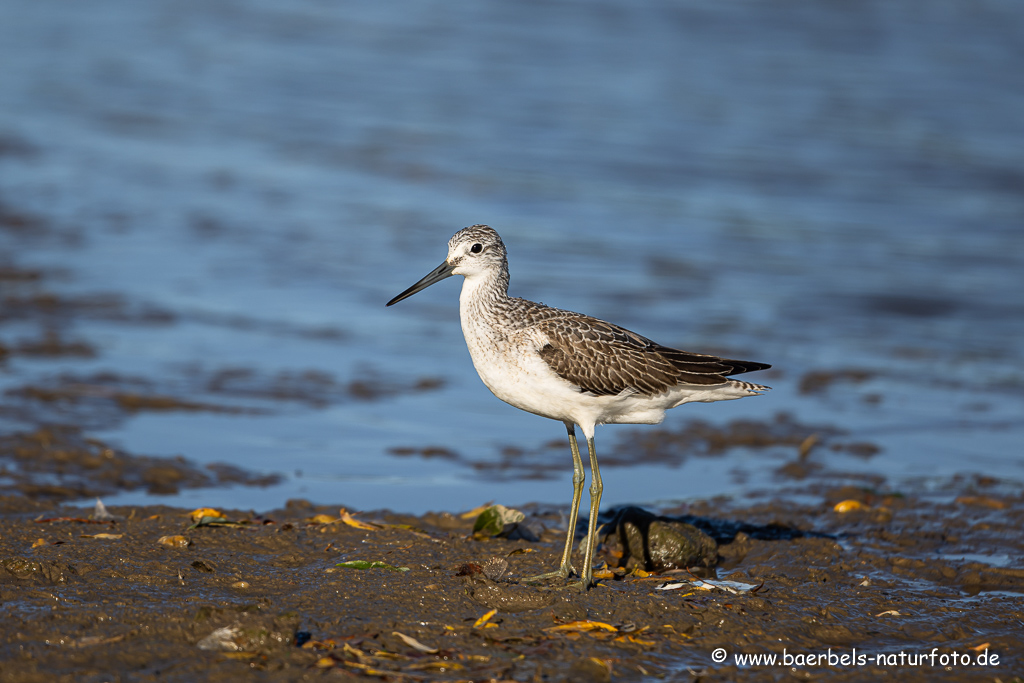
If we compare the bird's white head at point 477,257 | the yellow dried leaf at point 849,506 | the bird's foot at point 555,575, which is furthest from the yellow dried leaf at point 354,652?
the yellow dried leaf at point 849,506

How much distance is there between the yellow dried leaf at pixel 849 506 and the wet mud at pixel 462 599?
174mm

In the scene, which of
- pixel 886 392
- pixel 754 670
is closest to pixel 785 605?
pixel 754 670

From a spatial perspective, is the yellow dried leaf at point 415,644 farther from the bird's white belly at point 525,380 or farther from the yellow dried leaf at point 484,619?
the bird's white belly at point 525,380

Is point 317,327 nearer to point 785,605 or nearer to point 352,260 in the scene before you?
point 352,260

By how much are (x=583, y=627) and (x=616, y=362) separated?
4.84 ft

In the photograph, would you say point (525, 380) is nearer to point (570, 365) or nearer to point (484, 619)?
point (570, 365)

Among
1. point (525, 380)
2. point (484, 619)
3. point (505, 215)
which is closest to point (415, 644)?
point (484, 619)

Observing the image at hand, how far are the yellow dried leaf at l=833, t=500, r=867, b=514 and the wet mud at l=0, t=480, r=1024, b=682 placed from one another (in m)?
0.17

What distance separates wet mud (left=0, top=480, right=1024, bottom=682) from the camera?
441 centimetres

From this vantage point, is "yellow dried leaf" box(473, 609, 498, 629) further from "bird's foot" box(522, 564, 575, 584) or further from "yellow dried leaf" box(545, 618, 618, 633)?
"bird's foot" box(522, 564, 575, 584)

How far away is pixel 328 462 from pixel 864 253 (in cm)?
817

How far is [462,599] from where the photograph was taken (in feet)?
16.5

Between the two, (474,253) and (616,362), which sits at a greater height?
(474,253)

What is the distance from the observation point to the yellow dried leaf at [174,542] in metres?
5.54
